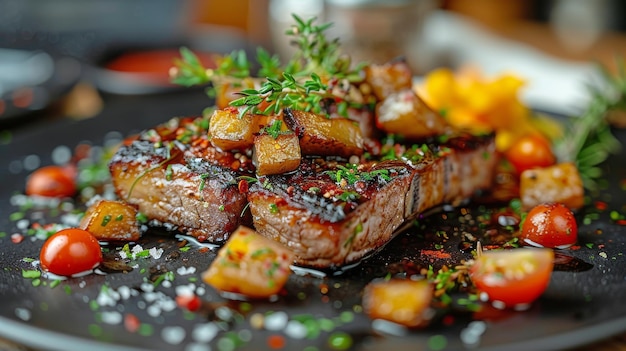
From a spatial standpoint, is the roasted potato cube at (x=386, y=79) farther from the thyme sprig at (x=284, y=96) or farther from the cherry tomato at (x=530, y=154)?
the cherry tomato at (x=530, y=154)

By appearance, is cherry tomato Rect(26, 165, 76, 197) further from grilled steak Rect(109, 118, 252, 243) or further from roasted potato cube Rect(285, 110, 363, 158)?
roasted potato cube Rect(285, 110, 363, 158)

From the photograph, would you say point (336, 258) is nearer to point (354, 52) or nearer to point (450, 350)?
point (450, 350)

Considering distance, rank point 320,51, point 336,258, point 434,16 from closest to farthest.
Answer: point 336,258
point 320,51
point 434,16

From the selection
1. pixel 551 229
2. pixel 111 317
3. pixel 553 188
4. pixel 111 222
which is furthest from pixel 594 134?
pixel 111 317

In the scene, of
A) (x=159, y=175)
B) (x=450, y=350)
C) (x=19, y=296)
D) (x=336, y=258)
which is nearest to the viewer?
(x=450, y=350)

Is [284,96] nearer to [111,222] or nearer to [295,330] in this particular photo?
[111,222]

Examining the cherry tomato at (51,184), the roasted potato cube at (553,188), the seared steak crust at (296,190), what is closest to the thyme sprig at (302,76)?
the seared steak crust at (296,190)

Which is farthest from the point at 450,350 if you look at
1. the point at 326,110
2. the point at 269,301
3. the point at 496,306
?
the point at 326,110
